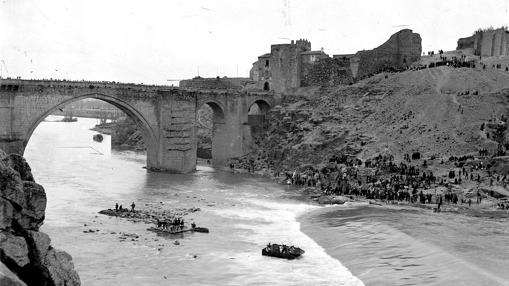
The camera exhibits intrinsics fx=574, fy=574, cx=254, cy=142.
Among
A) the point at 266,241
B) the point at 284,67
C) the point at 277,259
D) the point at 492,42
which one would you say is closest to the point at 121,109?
the point at 284,67

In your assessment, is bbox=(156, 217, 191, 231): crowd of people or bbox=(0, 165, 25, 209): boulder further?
bbox=(156, 217, 191, 231): crowd of people

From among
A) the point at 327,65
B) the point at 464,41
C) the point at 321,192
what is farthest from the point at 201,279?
the point at 464,41

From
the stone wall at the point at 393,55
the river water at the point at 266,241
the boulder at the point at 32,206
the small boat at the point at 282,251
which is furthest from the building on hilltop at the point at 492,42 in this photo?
the boulder at the point at 32,206

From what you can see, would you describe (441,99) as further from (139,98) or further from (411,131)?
(139,98)

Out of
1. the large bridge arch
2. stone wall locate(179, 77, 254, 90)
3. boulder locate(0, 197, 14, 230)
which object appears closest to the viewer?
boulder locate(0, 197, 14, 230)

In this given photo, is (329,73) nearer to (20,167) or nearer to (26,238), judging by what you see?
(20,167)

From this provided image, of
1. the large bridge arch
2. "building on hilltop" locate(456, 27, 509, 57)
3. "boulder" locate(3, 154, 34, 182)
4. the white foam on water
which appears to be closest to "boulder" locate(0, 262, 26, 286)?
"boulder" locate(3, 154, 34, 182)

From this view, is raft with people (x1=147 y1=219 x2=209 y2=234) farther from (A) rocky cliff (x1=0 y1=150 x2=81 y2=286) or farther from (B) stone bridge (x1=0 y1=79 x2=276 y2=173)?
(B) stone bridge (x1=0 y1=79 x2=276 y2=173)
